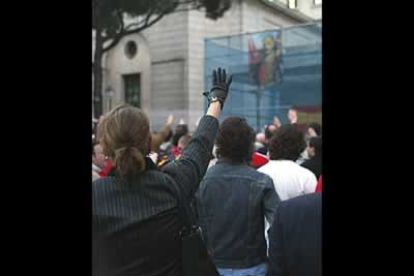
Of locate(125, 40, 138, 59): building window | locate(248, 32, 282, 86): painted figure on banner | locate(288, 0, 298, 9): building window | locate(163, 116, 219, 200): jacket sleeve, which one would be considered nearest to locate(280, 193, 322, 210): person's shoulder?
locate(163, 116, 219, 200): jacket sleeve

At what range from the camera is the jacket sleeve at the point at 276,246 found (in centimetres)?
149

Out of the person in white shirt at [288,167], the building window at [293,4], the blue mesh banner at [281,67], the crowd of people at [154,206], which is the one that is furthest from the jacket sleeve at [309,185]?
the blue mesh banner at [281,67]

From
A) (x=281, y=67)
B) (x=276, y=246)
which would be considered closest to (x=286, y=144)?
(x=276, y=246)

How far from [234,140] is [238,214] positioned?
0.32 meters

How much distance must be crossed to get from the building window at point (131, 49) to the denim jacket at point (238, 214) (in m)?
19.9

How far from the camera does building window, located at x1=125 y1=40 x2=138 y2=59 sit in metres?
21.4

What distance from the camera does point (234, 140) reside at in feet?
6.98

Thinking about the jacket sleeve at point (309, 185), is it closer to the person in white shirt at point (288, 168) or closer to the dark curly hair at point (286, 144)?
the person in white shirt at point (288, 168)

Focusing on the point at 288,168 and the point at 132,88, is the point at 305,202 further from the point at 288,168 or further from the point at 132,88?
the point at 132,88
